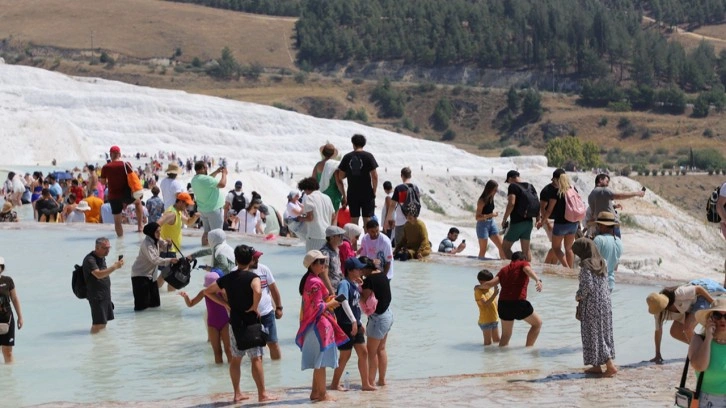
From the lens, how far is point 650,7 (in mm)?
180375

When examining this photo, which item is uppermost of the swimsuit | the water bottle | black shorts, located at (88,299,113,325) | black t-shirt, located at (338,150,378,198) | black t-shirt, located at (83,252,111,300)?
black t-shirt, located at (338,150,378,198)

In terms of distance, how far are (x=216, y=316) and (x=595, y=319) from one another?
306cm

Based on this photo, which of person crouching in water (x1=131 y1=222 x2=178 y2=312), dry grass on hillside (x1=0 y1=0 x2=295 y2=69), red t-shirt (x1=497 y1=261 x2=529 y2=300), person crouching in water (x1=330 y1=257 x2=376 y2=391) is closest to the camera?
person crouching in water (x1=330 y1=257 x2=376 y2=391)

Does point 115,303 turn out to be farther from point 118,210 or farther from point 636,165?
point 636,165

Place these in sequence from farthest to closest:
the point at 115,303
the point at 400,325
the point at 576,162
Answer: the point at 576,162
the point at 115,303
the point at 400,325

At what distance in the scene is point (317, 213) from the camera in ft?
43.9

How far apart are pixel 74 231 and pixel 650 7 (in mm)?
167509

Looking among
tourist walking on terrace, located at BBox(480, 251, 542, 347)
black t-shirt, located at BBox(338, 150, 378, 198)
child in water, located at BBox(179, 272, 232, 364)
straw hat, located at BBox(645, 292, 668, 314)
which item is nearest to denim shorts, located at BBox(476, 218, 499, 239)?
black t-shirt, located at BBox(338, 150, 378, 198)

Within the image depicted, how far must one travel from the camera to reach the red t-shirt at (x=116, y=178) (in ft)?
57.9

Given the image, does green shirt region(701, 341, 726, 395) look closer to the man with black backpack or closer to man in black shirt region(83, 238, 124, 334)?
man in black shirt region(83, 238, 124, 334)

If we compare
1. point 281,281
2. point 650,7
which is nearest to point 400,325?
point 281,281

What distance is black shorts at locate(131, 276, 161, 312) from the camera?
1388 cm

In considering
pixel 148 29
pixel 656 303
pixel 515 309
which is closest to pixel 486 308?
pixel 515 309

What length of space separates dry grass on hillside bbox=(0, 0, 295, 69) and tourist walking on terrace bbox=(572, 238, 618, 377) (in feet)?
457
